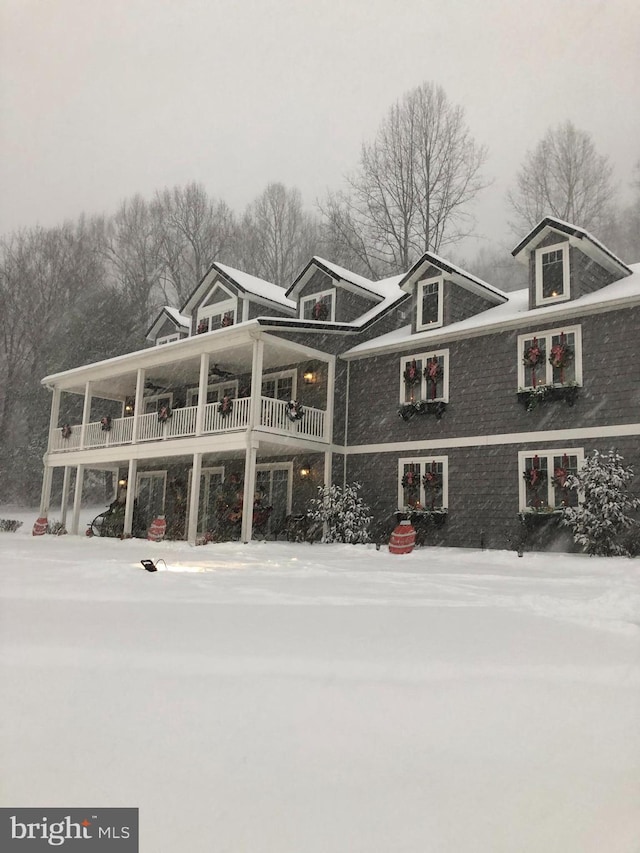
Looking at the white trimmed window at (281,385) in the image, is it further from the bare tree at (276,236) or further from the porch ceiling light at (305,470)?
the bare tree at (276,236)

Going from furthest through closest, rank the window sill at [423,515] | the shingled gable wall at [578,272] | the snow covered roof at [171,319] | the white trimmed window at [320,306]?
the snow covered roof at [171,319], the white trimmed window at [320,306], the window sill at [423,515], the shingled gable wall at [578,272]

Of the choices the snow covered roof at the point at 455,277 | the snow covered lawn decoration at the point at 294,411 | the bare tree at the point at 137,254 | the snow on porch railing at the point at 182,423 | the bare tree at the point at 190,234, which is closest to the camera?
the snow covered lawn decoration at the point at 294,411

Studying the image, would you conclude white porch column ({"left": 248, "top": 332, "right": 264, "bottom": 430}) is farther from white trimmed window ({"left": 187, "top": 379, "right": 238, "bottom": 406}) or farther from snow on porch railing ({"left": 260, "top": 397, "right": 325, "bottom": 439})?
white trimmed window ({"left": 187, "top": 379, "right": 238, "bottom": 406})

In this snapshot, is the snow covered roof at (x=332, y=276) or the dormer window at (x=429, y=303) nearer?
the dormer window at (x=429, y=303)

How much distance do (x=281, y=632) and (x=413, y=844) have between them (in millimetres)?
2406

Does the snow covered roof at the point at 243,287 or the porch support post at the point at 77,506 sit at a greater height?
the snow covered roof at the point at 243,287

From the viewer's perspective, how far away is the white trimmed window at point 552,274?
14.0 metres

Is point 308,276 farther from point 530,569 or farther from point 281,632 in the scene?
point 281,632

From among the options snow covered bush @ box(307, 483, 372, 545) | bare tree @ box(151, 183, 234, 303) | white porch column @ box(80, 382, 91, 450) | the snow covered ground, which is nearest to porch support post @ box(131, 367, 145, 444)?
white porch column @ box(80, 382, 91, 450)

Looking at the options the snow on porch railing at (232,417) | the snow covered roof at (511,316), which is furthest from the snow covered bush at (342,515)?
the snow covered roof at (511,316)

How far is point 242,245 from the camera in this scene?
1261 inches

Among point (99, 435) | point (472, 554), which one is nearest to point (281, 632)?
point (472, 554)

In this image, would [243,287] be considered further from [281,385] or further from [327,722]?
[327,722]

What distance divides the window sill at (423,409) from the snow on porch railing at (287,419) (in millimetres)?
2084
